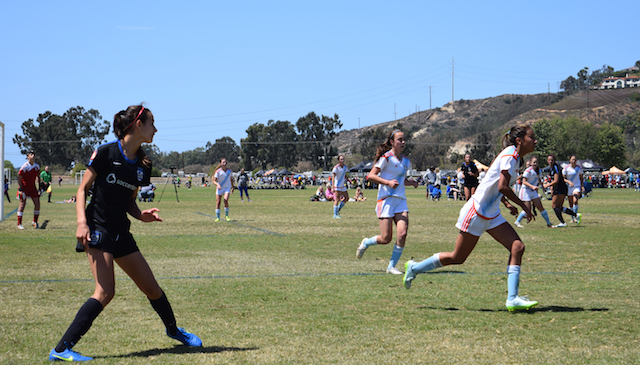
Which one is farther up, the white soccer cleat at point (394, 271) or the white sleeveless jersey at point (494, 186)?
the white sleeveless jersey at point (494, 186)

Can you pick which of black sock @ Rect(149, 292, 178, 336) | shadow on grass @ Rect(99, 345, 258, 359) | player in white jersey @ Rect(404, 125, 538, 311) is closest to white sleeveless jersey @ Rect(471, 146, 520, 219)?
player in white jersey @ Rect(404, 125, 538, 311)

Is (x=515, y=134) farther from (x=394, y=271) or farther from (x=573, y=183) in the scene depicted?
(x=573, y=183)

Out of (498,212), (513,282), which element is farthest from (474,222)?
(513,282)

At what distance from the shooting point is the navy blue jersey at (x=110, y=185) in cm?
460

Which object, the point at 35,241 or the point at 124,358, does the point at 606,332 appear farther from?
the point at 35,241

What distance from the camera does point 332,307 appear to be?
6.68 m

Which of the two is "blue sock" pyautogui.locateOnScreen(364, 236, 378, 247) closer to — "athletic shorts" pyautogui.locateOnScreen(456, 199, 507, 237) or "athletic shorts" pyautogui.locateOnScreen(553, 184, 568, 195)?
"athletic shorts" pyautogui.locateOnScreen(456, 199, 507, 237)

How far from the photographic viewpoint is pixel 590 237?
14328 mm

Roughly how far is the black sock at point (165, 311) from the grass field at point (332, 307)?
0.59 feet

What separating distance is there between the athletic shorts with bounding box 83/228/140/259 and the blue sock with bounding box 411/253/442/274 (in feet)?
11.3

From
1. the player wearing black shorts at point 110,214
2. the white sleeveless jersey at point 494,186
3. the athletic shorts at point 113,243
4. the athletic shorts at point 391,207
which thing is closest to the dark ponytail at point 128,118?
the player wearing black shorts at point 110,214

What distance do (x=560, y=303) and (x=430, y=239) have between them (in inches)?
289

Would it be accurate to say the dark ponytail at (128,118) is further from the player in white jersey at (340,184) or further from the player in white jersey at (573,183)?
the player in white jersey at (340,184)

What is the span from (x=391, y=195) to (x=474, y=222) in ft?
9.35
